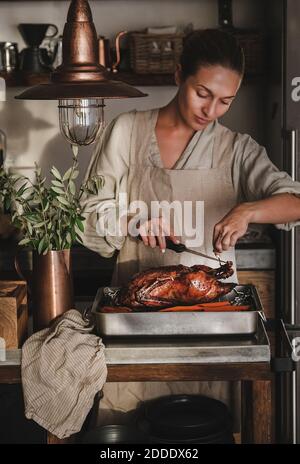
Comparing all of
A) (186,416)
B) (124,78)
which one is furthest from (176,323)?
(124,78)

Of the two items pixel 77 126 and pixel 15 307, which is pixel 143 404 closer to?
pixel 15 307

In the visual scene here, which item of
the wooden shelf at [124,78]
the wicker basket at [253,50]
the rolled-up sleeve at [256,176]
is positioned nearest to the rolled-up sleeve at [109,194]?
the rolled-up sleeve at [256,176]

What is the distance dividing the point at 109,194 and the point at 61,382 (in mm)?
777

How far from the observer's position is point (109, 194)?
246 cm

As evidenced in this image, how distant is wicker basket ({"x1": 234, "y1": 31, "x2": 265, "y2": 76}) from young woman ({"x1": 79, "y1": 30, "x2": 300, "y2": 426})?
1.24m

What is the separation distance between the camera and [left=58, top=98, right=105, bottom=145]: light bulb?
2135mm

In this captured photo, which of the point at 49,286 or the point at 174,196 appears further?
the point at 174,196

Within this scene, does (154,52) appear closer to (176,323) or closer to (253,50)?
(253,50)

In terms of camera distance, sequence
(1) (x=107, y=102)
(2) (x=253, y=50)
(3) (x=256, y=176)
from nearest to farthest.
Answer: (3) (x=256, y=176), (2) (x=253, y=50), (1) (x=107, y=102)

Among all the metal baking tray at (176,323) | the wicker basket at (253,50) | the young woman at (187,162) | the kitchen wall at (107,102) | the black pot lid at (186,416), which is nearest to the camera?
the metal baking tray at (176,323)

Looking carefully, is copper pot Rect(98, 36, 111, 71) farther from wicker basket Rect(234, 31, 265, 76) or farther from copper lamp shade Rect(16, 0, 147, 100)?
copper lamp shade Rect(16, 0, 147, 100)

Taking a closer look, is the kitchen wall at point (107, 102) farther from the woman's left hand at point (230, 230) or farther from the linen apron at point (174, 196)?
the woman's left hand at point (230, 230)

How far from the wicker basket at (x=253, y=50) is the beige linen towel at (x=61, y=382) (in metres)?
2.25

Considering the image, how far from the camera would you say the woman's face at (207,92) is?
228cm
